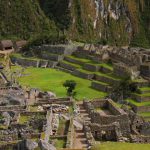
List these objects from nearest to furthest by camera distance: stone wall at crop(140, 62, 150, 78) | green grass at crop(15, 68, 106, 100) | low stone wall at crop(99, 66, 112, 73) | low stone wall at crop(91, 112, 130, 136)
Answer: low stone wall at crop(91, 112, 130, 136)
green grass at crop(15, 68, 106, 100)
stone wall at crop(140, 62, 150, 78)
low stone wall at crop(99, 66, 112, 73)

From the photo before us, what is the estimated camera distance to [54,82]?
3361 inches

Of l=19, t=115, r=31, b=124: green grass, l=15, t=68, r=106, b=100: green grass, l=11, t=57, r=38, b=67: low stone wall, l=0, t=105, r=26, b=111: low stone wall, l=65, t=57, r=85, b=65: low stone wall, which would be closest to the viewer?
l=19, t=115, r=31, b=124: green grass

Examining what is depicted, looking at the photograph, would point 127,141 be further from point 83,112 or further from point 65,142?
point 83,112

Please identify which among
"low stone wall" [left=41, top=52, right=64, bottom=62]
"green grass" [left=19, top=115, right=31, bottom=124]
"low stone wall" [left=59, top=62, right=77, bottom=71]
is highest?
"green grass" [left=19, top=115, right=31, bottom=124]

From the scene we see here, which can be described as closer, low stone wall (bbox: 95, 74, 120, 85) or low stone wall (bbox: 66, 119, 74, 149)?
low stone wall (bbox: 66, 119, 74, 149)

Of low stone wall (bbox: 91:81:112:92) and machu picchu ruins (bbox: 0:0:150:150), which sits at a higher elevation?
machu picchu ruins (bbox: 0:0:150:150)

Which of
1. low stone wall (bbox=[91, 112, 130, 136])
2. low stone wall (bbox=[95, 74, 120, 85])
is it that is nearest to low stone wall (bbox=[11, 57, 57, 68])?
low stone wall (bbox=[95, 74, 120, 85])

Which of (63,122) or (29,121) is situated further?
(63,122)

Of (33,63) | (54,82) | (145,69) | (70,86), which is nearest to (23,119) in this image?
(70,86)

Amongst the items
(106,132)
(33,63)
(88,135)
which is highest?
(88,135)

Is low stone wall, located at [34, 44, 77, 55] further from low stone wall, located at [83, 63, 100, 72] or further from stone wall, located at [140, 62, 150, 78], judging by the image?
stone wall, located at [140, 62, 150, 78]

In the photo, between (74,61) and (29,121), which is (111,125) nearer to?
(29,121)

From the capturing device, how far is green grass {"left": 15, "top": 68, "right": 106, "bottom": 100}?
75375 mm

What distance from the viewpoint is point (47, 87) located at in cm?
7950
